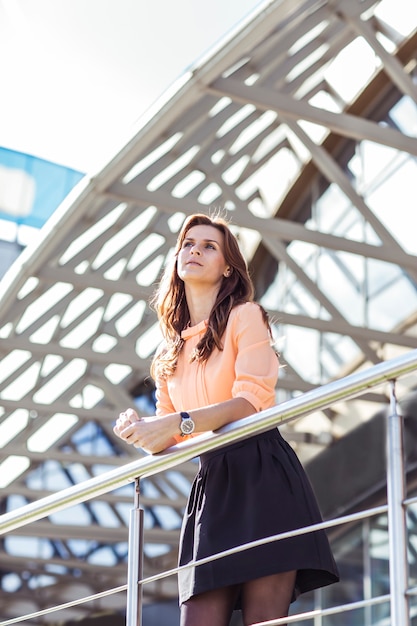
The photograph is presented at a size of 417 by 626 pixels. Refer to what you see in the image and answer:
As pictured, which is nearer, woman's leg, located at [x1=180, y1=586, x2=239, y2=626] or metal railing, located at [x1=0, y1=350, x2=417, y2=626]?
metal railing, located at [x1=0, y1=350, x2=417, y2=626]

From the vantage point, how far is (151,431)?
3.14 metres

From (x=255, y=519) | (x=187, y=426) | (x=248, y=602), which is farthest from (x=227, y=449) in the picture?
(x=248, y=602)

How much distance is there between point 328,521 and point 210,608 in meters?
0.55

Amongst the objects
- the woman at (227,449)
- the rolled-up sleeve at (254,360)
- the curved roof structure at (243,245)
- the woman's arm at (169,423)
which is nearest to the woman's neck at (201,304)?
the woman at (227,449)

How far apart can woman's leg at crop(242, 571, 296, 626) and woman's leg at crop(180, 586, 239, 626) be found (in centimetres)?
7

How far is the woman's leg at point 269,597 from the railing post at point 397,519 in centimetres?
51

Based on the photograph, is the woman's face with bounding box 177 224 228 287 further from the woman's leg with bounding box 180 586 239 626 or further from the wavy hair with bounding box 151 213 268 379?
the woman's leg with bounding box 180 586 239 626

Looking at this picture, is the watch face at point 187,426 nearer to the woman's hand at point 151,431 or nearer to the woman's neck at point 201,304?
the woman's hand at point 151,431

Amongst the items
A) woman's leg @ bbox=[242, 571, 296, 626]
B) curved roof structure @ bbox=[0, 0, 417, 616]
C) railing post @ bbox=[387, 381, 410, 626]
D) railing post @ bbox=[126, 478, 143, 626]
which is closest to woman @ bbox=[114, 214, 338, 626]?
woman's leg @ bbox=[242, 571, 296, 626]

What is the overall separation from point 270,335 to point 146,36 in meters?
10.8

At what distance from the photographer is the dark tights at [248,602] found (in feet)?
9.59

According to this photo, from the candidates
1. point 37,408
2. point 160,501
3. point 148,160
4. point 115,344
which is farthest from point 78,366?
point 148,160

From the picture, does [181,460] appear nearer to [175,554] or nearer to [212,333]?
[212,333]

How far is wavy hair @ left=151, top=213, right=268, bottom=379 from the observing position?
10.7 ft
